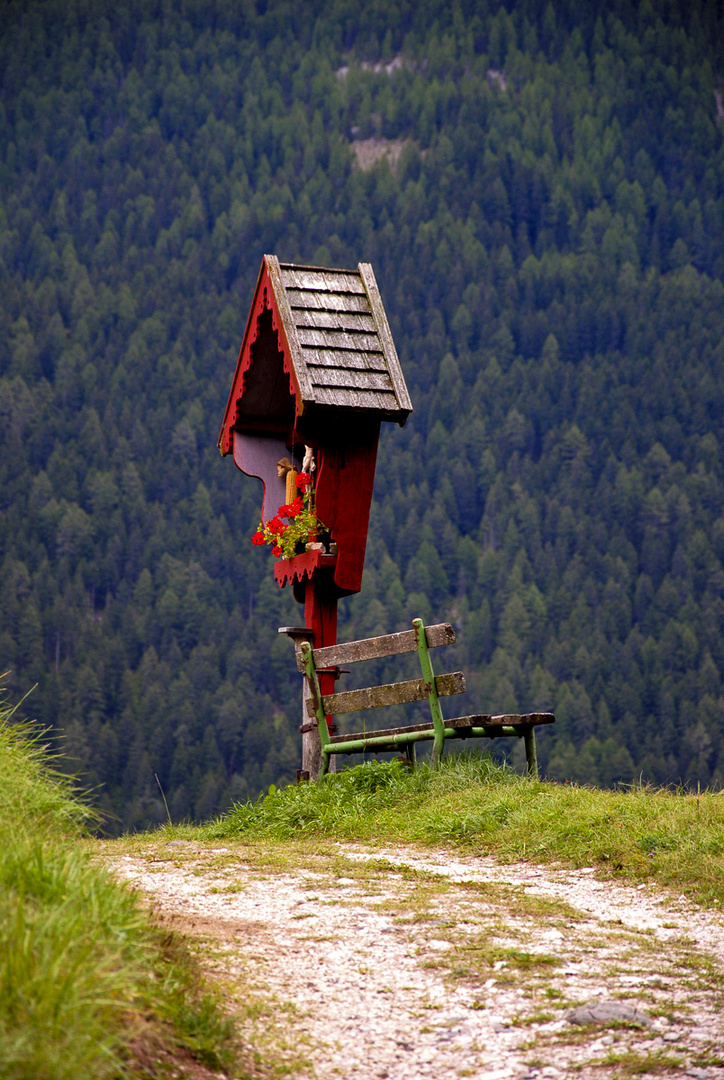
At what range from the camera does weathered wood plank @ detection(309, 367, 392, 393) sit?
32.8 ft

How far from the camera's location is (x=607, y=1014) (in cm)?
412

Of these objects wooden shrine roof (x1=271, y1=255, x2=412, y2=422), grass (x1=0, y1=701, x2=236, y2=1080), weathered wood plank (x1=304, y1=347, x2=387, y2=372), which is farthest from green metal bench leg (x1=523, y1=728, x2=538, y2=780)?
grass (x1=0, y1=701, x2=236, y2=1080)

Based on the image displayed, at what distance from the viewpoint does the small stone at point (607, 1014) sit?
4.07m

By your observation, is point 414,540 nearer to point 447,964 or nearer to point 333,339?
point 333,339

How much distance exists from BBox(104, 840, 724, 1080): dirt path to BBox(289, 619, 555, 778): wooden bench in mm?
1999

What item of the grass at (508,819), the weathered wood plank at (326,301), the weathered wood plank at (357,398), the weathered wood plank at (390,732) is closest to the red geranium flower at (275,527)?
the weathered wood plank at (357,398)

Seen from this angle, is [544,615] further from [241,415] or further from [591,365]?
[241,415]

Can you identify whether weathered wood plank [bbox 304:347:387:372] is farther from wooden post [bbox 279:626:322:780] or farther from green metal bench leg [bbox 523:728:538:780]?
green metal bench leg [bbox 523:728:538:780]

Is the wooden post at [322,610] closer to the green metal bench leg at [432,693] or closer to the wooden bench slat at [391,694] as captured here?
the wooden bench slat at [391,694]

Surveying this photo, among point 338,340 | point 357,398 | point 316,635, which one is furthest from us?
point 316,635

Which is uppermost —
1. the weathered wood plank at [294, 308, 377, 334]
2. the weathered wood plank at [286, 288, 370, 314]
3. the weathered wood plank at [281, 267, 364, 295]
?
the weathered wood plank at [281, 267, 364, 295]

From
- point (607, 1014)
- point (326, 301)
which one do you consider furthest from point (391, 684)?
point (607, 1014)

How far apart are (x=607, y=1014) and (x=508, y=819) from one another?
11.3 feet

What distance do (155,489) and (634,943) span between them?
16438 cm
